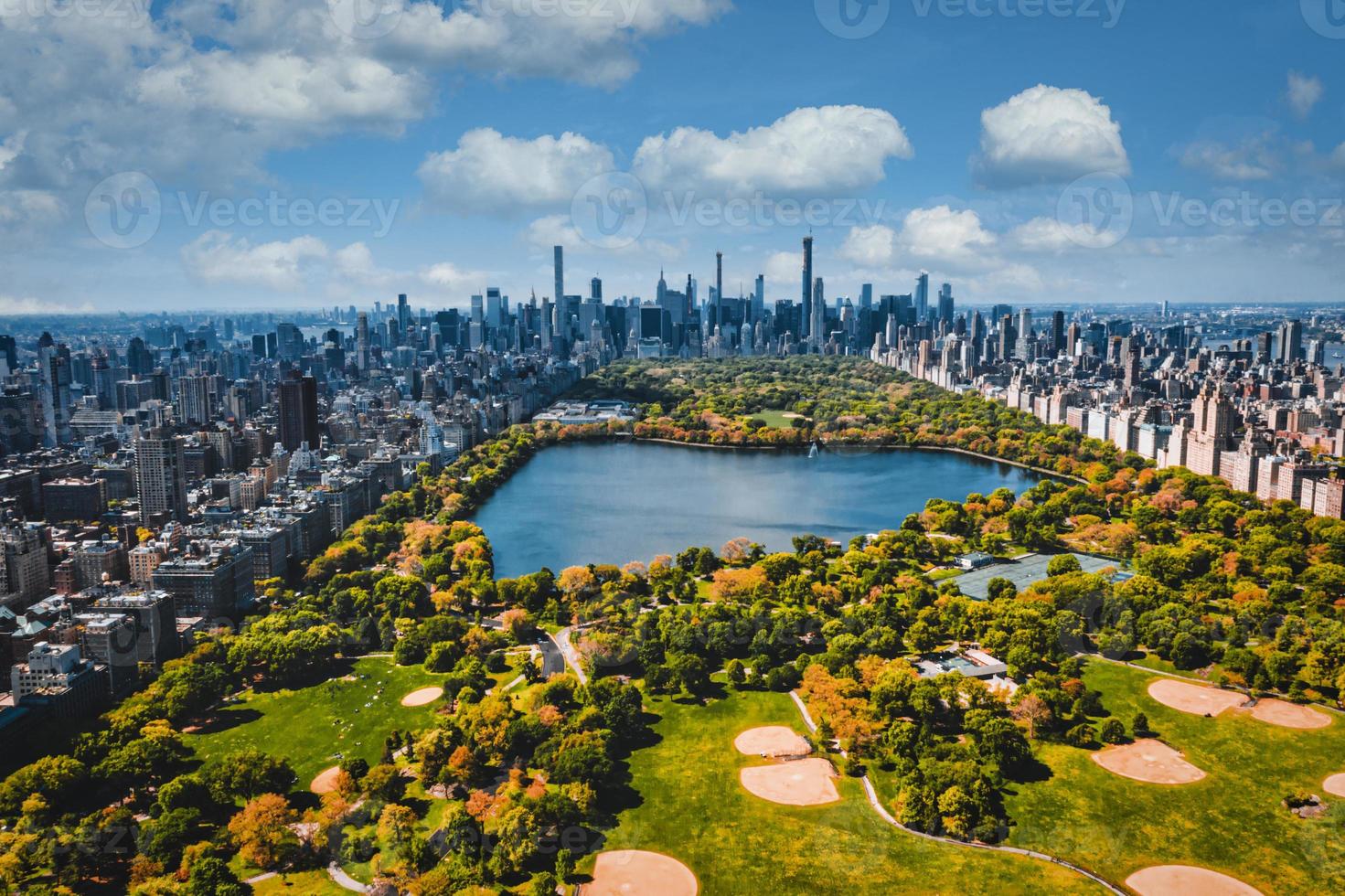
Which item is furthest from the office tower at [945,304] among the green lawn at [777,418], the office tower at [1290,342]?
the green lawn at [777,418]

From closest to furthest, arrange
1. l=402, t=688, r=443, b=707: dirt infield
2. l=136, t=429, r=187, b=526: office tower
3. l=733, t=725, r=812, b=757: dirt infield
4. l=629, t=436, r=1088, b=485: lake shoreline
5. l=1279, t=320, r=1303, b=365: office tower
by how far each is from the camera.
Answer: l=733, t=725, r=812, b=757: dirt infield → l=402, t=688, r=443, b=707: dirt infield → l=136, t=429, r=187, b=526: office tower → l=629, t=436, r=1088, b=485: lake shoreline → l=1279, t=320, r=1303, b=365: office tower

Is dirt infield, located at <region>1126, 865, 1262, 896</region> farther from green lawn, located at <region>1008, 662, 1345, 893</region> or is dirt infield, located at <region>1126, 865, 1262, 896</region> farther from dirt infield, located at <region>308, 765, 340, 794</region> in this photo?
dirt infield, located at <region>308, 765, 340, 794</region>

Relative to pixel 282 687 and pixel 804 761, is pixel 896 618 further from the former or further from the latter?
pixel 282 687

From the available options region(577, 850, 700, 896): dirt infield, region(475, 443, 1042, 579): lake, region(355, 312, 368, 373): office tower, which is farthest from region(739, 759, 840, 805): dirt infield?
region(355, 312, 368, 373): office tower

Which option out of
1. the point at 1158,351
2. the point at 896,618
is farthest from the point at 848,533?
the point at 1158,351

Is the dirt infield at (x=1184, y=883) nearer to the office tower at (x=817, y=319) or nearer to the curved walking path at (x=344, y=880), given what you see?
the curved walking path at (x=344, y=880)

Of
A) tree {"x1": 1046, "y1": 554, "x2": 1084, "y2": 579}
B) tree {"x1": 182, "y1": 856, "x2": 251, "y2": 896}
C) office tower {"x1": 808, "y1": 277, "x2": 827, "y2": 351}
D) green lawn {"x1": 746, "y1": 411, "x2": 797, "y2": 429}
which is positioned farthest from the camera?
office tower {"x1": 808, "y1": 277, "x2": 827, "y2": 351}

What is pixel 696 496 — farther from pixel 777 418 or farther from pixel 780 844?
pixel 780 844
